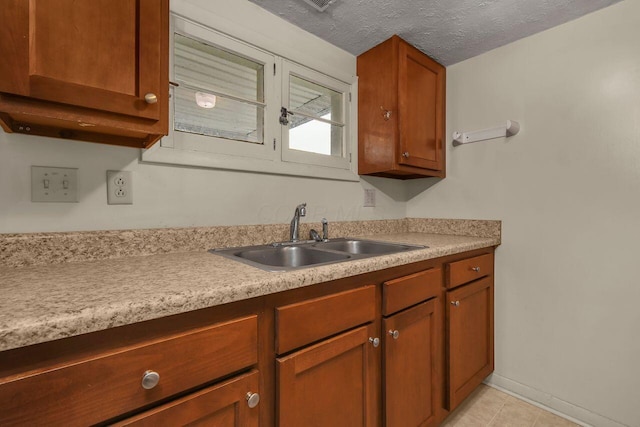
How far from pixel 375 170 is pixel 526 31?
3.69 feet

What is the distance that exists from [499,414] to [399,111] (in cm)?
174

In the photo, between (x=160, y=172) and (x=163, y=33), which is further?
(x=160, y=172)

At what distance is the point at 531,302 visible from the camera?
66.7 inches

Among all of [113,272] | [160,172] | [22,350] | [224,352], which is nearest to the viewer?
[22,350]

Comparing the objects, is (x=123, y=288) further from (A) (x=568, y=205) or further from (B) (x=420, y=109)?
(A) (x=568, y=205)

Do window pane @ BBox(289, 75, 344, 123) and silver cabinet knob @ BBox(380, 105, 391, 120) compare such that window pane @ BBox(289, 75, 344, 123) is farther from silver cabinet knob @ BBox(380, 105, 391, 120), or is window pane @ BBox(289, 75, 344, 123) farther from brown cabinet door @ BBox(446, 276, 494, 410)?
brown cabinet door @ BBox(446, 276, 494, 410)

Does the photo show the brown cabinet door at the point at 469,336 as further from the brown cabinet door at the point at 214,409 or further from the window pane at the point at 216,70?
the window pane at the point at 216,70

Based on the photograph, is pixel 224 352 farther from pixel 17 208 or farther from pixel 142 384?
pixel 17 208

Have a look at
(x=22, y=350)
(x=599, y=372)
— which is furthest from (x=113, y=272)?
(x=599, y=372)

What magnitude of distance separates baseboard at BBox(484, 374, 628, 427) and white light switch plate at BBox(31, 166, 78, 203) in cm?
235

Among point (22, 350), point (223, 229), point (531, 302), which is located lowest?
point (531, 302)

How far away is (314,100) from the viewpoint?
1.77m

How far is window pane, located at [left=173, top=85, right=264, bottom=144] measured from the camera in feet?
4.21

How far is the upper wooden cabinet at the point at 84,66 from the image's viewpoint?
695 millimetres
